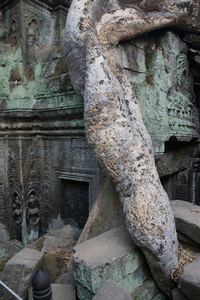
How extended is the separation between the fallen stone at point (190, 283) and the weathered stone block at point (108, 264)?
0.25 metres

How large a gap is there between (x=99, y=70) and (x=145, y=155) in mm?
661

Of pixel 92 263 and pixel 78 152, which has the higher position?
pixel 78 152

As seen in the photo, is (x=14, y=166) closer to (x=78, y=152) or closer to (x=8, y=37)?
(x=78, y=152)

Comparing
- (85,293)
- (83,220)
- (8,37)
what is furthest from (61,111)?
(85,293)

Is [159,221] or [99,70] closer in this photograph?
[159,221]

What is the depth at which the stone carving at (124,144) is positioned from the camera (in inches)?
59.4

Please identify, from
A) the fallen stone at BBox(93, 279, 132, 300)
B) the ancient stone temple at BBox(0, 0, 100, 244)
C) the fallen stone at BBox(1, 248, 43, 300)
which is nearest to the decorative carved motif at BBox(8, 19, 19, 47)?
the ancient stone temple at BBox(0, 0, 100, 244)

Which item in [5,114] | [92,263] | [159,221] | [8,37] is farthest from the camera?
[8,37]

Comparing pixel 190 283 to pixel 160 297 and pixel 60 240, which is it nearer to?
pixel 160 297

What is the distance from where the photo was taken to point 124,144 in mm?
1614

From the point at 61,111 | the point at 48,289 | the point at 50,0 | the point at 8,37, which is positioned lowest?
the point at 48,289

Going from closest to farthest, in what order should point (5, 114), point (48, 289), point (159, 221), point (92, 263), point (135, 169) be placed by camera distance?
point (48, 289)
point (92, 263)
point (159, 221)
point (135, 169)
point (5, 114)

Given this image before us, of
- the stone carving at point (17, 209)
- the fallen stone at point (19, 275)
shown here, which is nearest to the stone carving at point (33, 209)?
the stone carving at point (17, 209)

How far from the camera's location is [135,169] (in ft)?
5.34
